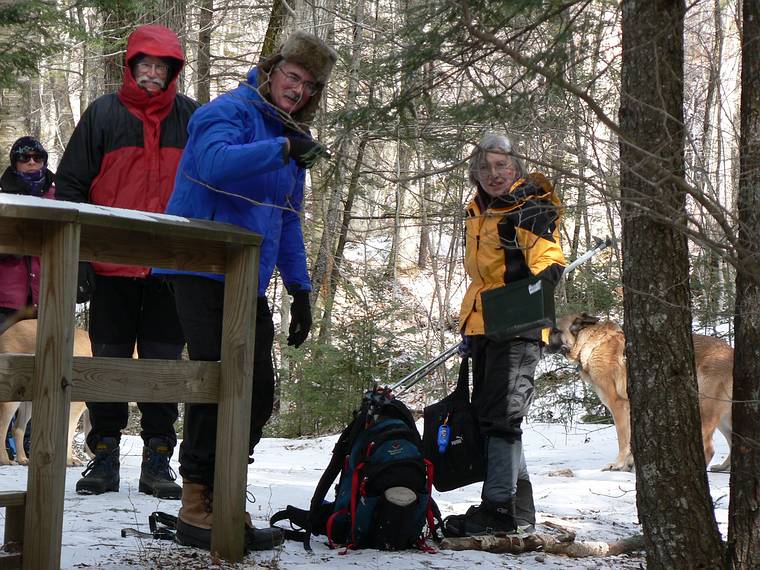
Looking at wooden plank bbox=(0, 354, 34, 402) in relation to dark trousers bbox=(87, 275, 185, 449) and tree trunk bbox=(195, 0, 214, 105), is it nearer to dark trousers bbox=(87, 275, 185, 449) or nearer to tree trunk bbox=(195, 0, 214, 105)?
dark trousers bbox=(87, 275, 185, 449)

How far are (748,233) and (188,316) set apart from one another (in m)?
2.31

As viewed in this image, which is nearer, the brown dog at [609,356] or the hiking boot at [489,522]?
the hiking boot at [489,522]

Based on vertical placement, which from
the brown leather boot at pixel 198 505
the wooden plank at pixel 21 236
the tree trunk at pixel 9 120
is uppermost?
the tree trunk at pixel 9 120

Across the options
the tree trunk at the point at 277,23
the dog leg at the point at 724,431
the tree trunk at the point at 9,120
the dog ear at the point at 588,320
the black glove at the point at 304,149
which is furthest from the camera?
the tree trunk at the point at 9,120

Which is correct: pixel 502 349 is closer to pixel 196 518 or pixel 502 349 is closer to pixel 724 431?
pixel 196 518

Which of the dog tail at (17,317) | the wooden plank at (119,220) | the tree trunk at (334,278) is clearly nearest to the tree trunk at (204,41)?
the tree trunk at (334,278)

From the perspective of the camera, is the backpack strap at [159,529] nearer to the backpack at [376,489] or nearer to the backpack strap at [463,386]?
the backpack at [376,489]

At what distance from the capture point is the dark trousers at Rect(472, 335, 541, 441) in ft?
15.4

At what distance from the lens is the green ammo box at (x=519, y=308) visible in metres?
4.56

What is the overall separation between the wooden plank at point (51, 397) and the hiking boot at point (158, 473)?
1971 mm

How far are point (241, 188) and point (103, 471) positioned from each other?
2130mm

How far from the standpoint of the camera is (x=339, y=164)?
355 centimetres

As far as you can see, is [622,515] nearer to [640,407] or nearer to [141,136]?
[640,407]

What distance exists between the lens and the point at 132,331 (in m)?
5.10
